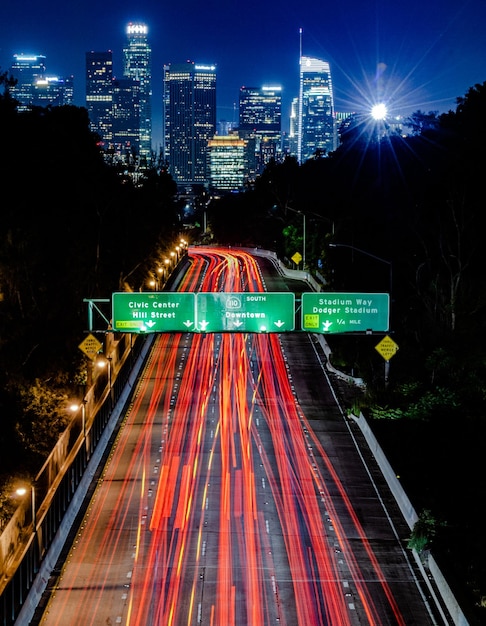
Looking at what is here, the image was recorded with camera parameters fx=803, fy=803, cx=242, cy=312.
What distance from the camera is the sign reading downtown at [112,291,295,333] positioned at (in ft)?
93.3

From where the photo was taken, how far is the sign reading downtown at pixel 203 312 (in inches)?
1120

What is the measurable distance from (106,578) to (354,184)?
191ft

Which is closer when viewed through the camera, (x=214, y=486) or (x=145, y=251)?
(x=214, y=486)

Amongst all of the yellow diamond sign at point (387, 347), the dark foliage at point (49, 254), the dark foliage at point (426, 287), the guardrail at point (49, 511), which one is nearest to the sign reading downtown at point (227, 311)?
the dark foliage at point (49, 254)

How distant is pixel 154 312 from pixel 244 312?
10.5 ft

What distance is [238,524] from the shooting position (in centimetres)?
2344

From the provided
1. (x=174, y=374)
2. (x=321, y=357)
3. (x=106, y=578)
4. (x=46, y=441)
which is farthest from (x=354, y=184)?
(x=106, y=578)

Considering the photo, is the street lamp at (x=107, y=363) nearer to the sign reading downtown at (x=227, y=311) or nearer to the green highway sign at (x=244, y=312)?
the sign reading downtown at (x=227, y=311)

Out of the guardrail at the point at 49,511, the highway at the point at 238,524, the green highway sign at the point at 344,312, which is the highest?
the green highway sign at the point at 344,312

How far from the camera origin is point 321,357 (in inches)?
1799

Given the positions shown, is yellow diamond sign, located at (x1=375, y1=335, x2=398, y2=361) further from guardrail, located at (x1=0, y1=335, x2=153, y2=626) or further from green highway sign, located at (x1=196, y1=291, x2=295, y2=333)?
guardrail, located at (x1=0, y1=335, x2=153, y2=626)

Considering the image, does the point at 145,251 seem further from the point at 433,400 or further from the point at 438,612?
the point at 438,612

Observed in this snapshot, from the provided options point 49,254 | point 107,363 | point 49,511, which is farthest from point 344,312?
point 49,254

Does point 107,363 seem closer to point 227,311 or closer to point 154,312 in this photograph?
point 154,312
